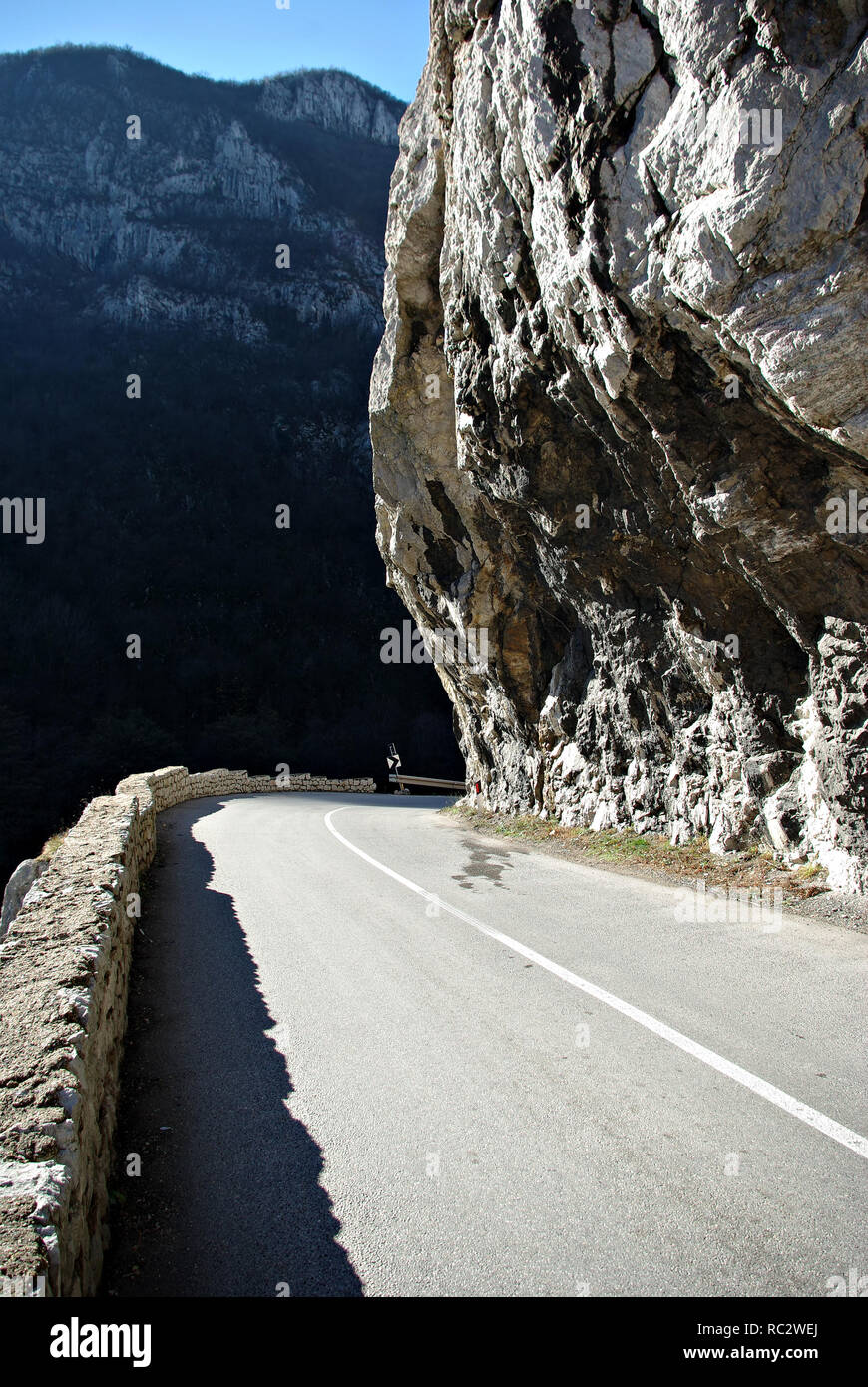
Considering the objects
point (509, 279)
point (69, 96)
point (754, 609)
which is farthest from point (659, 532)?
point (69, 96)

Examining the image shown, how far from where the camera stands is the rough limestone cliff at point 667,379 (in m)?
5.66

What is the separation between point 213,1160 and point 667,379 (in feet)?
24.1

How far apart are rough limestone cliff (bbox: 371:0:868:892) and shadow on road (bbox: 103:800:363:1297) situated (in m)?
5.42

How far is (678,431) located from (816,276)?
2.30 m

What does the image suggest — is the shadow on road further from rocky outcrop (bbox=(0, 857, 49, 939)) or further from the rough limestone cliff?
the rough limestone cliff

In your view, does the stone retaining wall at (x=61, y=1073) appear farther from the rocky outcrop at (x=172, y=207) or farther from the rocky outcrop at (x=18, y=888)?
the rocky outcrop at (x=172, y=207)

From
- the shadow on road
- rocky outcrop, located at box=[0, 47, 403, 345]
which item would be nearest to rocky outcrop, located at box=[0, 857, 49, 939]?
the shadow on road

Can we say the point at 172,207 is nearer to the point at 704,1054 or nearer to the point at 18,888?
the point at 18,888

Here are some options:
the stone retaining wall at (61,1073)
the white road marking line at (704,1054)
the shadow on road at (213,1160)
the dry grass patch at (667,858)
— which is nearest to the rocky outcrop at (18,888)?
the stone retaining wall at (61,1073)

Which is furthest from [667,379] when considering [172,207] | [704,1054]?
[172,207]

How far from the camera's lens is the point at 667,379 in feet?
25.2

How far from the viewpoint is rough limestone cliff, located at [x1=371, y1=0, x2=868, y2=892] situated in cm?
566

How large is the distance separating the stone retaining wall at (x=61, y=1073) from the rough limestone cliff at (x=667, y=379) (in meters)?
6.08

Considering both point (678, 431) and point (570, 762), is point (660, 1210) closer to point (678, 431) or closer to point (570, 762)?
point (678, 431)
